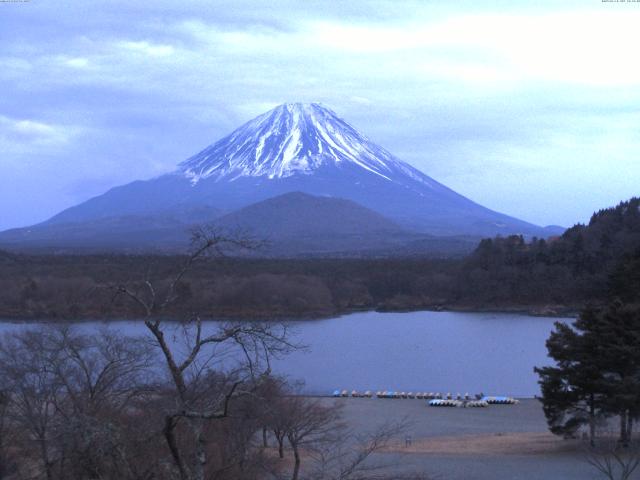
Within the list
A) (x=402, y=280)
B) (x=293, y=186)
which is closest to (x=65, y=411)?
(x=402, y=280)

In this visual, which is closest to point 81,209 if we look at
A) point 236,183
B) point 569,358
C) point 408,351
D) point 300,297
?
point 236,183

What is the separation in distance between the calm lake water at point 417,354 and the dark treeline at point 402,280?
388 centimetres

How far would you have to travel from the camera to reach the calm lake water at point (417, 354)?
71.3 feet

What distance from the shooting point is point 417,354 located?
26.6 metres

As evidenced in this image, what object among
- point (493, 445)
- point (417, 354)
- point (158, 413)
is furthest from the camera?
point (417, 354)

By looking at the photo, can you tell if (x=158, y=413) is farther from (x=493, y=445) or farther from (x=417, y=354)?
(x=417, y=354)

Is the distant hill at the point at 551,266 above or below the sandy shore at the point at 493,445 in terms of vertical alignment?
above

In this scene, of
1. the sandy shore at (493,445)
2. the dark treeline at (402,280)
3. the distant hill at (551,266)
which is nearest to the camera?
the sandy shore at (493,445)

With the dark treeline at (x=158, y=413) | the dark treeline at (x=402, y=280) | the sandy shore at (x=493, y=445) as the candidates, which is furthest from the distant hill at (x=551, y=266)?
the dark treeline at (x=158, y=413)

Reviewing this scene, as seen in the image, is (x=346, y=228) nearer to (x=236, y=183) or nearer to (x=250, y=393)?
(x=236, y=183)

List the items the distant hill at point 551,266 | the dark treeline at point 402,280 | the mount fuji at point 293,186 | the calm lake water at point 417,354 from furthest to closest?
1. the mount fuji at point 293,186
2. the distant hill at point 551,266
3. the dark treeline at point 402,280
4. the calm lake water at point 417,354

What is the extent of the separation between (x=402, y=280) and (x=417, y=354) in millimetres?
21087

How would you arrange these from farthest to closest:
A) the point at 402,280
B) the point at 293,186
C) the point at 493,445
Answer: the point at 293,186 → the point at 402,280 → the point at 493,445

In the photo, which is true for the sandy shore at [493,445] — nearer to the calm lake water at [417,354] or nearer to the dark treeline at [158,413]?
the dark treeline at [158,413]
